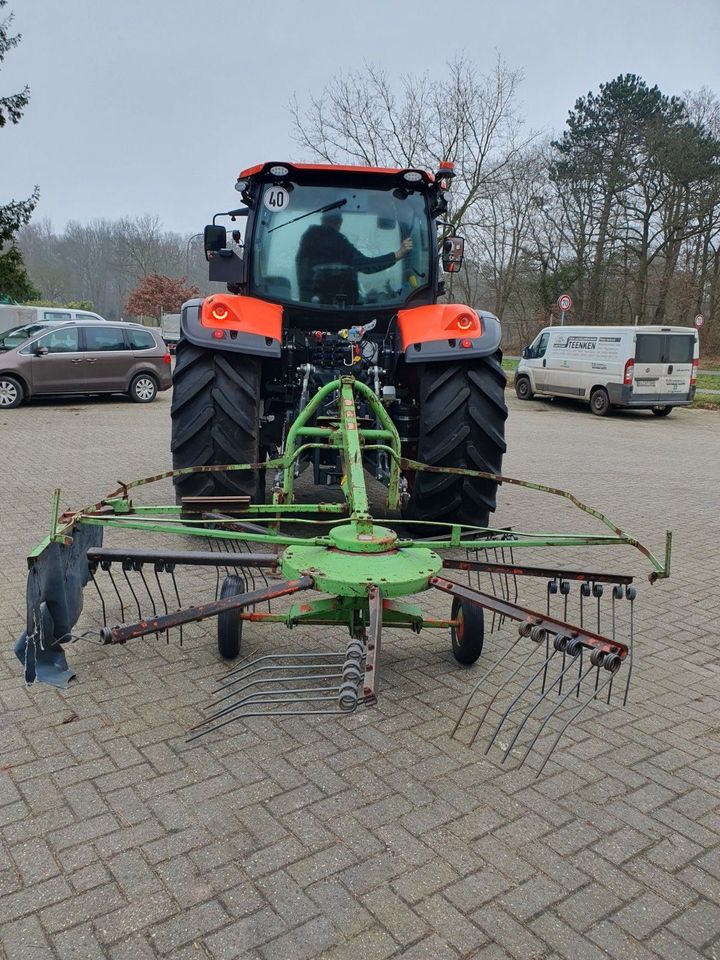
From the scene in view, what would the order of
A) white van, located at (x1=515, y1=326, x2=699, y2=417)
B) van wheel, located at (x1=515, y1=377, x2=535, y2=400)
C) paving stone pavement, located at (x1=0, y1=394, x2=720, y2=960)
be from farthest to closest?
van wheel, located at (x1=515, y1=377, x2=535, y2=400) → white van, located at (x1=515, y1=326, x2=699, y2=417) → paving stone pavement, located at (x1=0, y1=394, x2=720, y2=960)

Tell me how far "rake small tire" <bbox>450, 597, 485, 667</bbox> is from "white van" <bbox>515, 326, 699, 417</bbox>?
1232 centimetres

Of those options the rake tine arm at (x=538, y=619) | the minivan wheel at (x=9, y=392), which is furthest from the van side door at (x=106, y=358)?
the rake tine arm at (x=538, y=619)

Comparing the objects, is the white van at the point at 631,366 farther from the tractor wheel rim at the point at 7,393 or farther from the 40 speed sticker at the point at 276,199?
the tractor wheel rim at the point at 7,393

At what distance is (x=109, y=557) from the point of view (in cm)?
334

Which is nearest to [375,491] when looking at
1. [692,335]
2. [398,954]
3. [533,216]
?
[398,954]

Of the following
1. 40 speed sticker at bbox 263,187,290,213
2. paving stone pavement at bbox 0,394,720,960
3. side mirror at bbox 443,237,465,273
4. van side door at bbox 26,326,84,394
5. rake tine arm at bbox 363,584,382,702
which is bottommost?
paving stone pavement at bbox 0,394,720,960

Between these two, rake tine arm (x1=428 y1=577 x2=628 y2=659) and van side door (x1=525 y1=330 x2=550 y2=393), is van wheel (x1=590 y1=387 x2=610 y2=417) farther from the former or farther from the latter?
rake tine arm (x1=428 y1=577 x2=628 y2=659)

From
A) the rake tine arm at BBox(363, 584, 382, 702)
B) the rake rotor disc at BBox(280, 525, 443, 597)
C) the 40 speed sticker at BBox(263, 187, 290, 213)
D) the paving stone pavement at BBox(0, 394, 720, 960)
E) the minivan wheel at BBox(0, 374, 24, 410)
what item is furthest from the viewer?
the minivan wheel at BBox(0, 374, 24, 410)

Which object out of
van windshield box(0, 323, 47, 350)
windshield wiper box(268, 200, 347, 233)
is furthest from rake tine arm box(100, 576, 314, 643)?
van windshield box(0, 323, 47, 350)

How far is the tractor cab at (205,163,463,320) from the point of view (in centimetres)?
582

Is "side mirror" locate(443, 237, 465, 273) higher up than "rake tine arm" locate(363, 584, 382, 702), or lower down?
higher up

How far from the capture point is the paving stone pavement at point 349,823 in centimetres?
212

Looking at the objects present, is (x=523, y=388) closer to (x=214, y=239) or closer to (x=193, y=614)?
(x=214, y=239)

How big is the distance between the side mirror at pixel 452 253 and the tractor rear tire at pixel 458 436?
4.00ft
